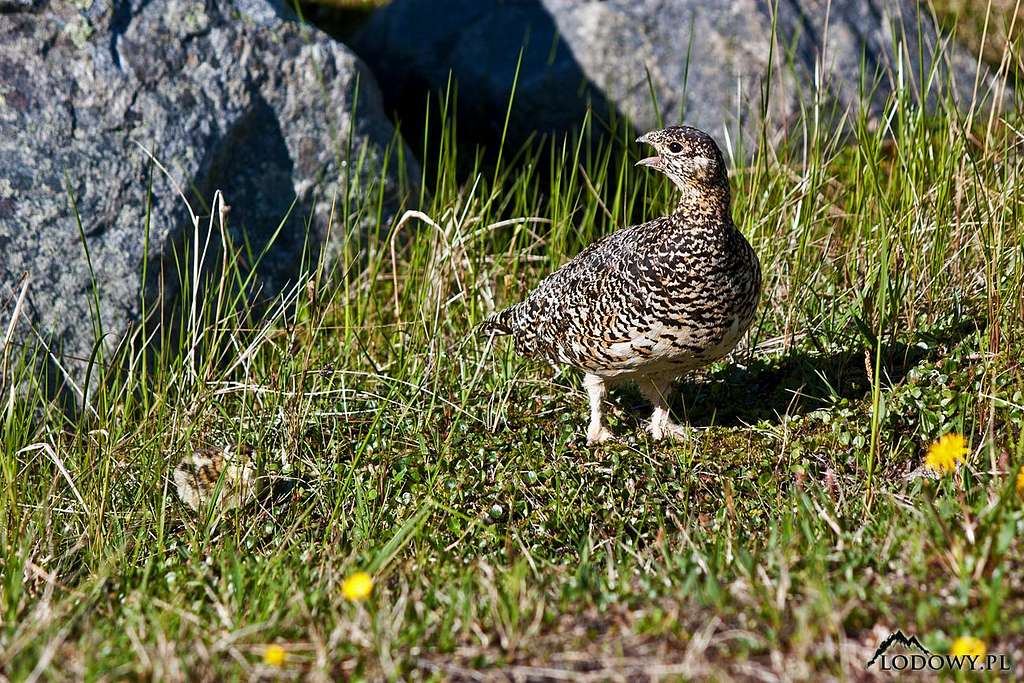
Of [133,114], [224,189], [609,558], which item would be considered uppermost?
[133,114]

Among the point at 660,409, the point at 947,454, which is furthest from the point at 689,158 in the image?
the point at 947,454

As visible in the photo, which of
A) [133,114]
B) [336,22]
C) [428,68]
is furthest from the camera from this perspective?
[336,22]

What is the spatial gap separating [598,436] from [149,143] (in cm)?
243

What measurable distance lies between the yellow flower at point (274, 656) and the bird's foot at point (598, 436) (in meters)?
2.02

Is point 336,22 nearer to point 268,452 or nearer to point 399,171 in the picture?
point 399,171

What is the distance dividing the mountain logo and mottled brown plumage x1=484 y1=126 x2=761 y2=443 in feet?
5.04

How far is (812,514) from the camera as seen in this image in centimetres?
344

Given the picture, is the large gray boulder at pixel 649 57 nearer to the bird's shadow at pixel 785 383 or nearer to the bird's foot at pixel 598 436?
the bird's shadow at pixel 785 383

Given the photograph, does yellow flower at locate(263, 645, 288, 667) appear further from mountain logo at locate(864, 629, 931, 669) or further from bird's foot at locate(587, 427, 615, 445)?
bird's foot at locate(587, 427, 615, 445)

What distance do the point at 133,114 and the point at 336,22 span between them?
3.87 m

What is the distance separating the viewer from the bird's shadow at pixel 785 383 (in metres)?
4.64

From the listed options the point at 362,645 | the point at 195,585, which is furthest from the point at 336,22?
the point at 362,645

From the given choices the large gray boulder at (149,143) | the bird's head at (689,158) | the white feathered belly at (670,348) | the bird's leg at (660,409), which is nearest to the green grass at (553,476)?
the bird's leg at (660,409)

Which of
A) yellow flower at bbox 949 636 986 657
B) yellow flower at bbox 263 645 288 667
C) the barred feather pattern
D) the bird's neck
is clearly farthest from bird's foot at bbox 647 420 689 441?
yellow flower at bbox 263 645 288 667
